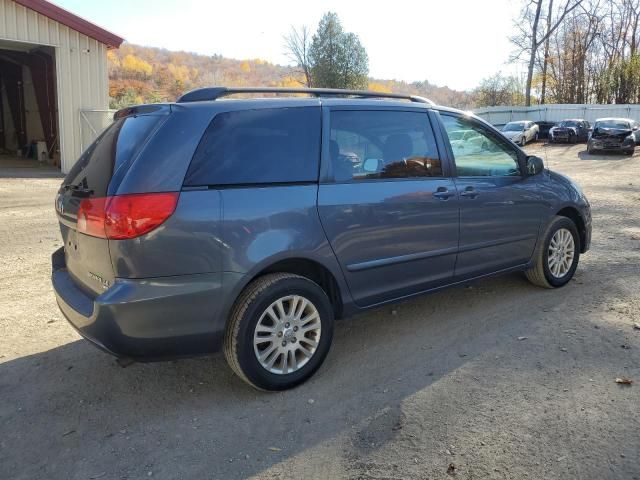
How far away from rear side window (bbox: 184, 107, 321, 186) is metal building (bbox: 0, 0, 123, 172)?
14220 millimetres

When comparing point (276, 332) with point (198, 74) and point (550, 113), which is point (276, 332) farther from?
point (198, 74)

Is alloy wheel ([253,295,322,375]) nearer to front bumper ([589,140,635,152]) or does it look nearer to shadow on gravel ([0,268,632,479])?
shadow on gravel ([0,268,632,479])

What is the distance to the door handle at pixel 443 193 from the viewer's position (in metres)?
4.16

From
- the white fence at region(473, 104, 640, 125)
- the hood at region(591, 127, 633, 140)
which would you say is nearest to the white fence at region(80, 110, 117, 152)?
the hood at region(591, 127, 633, 140)

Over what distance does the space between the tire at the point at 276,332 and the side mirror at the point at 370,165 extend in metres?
0.92

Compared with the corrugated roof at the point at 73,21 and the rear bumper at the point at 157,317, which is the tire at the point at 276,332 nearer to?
the rear bumper at the point at 157,317

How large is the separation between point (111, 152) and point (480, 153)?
2.98 m

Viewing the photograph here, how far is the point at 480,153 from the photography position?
469cm

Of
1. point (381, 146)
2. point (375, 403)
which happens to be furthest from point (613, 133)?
point (375, 403)

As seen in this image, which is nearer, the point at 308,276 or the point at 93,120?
the point at 308,276

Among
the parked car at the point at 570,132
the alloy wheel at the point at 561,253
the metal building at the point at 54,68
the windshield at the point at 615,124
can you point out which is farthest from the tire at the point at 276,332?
the parked car at the point at 570,132

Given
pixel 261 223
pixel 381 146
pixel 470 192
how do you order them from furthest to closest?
pixel 470 192 → pixel 381 146 → pixel 261 223

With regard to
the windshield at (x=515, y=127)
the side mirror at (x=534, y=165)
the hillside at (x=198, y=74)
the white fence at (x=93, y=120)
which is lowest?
the side mirror at (x=534, y=165)

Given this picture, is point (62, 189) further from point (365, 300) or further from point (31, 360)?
point (365, 300)
